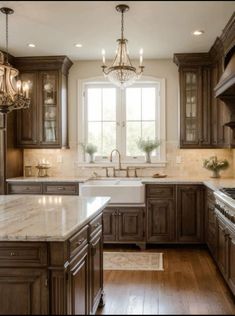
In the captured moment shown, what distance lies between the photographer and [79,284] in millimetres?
2137

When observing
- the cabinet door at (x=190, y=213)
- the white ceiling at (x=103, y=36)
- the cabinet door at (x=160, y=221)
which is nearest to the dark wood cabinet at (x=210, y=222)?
the cabinet door at (x=190, y=213)

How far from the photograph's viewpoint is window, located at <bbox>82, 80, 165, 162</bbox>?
217 inches

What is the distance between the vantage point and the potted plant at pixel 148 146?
17.6 feet

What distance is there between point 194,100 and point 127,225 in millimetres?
2002

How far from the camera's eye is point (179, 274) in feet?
12.6

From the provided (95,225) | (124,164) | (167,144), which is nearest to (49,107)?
(124,164)

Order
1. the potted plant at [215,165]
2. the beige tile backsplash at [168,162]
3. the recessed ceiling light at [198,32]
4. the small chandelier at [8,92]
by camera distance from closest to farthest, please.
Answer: the small chandelier at [8,92] < the recessed ceiling light at [198,32] < the potted plant at [215,165] < the beige tile backsplash at [168,162]

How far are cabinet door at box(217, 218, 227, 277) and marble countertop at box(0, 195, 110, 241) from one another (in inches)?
45.9

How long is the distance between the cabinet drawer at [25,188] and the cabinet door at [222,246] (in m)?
2.49

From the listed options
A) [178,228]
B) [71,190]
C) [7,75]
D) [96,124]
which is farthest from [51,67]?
[178,228]

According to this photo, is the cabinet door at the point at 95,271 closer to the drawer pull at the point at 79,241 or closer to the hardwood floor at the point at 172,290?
the hardwood floor at the point at 172,290

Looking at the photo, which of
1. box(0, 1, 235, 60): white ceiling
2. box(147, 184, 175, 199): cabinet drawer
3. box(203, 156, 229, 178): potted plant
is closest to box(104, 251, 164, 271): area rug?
box(147, 184, 175, 199): cabinet drawer

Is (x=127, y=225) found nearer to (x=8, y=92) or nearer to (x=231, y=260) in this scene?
(x=231, y=260)

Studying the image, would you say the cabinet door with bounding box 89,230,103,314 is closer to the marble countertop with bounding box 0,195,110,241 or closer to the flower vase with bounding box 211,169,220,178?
the marble countertop with bounding box 0,195,110,241
